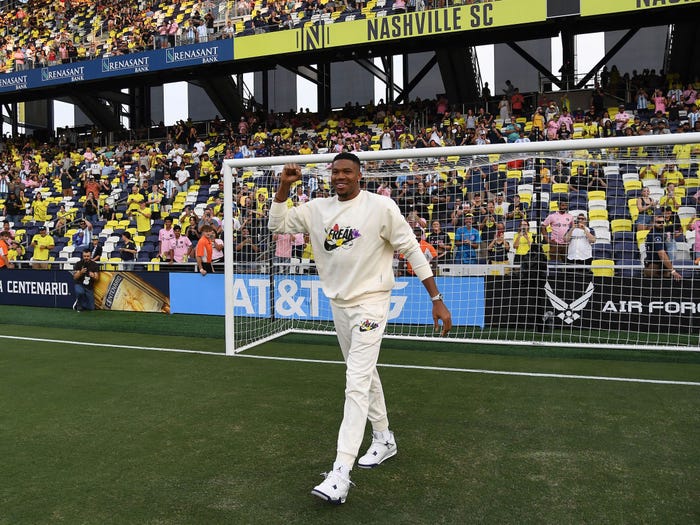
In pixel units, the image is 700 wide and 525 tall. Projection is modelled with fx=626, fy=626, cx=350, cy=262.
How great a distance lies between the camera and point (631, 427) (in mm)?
4938

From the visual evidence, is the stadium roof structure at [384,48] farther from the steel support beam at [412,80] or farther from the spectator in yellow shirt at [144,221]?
the spectator in yellow shirt at [144,221]

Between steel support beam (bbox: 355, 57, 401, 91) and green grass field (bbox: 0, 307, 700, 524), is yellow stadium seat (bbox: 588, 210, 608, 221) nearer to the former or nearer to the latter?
green grass field (bbox: 0, 307, 700, 524)

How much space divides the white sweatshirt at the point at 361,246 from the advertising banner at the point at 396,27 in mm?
15009

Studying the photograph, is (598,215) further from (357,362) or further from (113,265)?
(113,265)

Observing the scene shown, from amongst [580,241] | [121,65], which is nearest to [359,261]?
[580,241]

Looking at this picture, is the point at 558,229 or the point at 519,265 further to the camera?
the point at 558,229

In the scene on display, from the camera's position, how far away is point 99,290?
504 inches

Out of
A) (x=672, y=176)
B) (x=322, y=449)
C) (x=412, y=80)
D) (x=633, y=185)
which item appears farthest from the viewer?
(x=412, y=80)

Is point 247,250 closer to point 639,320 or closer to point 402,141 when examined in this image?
point 639,320

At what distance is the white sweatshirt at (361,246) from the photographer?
151 inches

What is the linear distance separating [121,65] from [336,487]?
22.8 metres

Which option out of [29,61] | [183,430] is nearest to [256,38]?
[29,61]

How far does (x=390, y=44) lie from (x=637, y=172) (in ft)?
40.7

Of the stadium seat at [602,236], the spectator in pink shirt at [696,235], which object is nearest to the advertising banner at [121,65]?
the stadium seat at [602,236]
